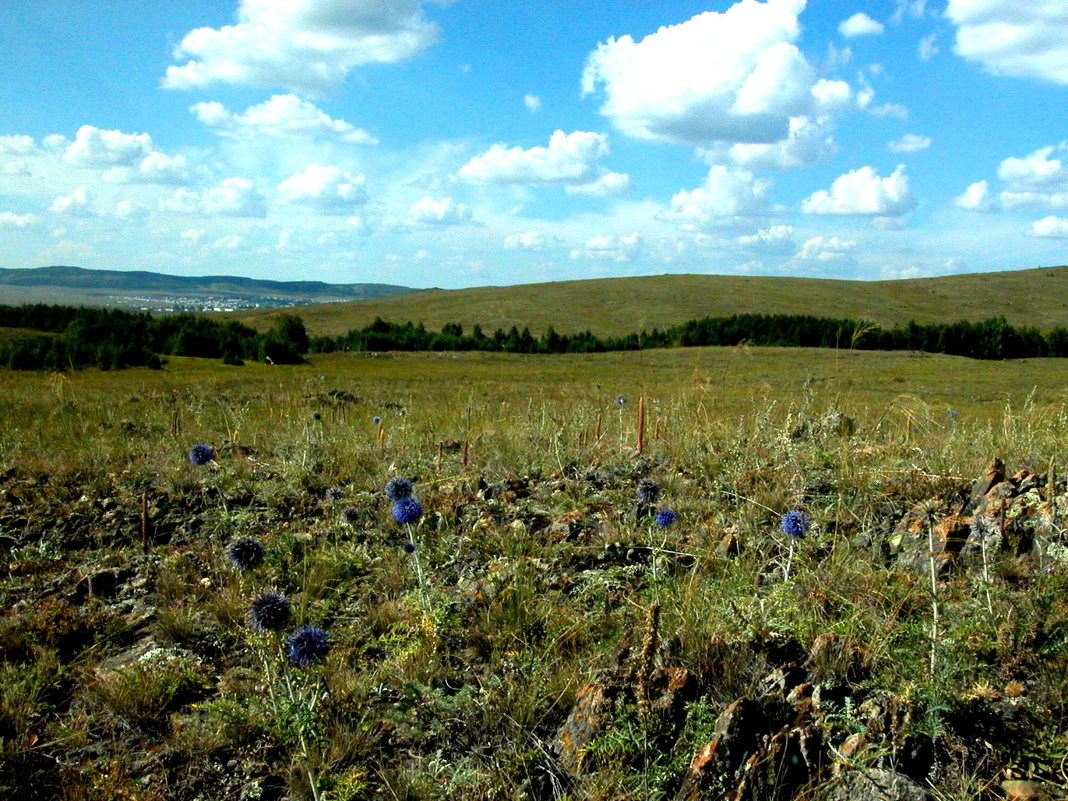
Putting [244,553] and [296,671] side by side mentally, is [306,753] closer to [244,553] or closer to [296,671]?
[296,671]

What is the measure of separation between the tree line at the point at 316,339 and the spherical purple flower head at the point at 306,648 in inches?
462

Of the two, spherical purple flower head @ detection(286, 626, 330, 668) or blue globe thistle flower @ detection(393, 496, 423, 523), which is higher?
blue globe thistle flower @ detection(393, 496, 423, 523)

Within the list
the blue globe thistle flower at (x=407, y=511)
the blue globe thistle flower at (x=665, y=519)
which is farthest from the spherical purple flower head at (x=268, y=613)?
the blue globe thistle flower at (x=665, y=519)

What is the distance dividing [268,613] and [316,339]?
49669mm

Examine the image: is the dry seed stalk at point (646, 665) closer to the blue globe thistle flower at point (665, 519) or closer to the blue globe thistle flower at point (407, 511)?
the blue globe thistle flower at point (665, 519)

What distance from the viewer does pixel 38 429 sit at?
7836mm

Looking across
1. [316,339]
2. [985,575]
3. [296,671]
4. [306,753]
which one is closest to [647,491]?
[985,575]

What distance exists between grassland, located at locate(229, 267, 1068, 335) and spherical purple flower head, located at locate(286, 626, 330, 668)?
75.9 m

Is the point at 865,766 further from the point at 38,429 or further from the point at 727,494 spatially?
the point at 38,429

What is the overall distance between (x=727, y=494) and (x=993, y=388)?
24693 millimetres

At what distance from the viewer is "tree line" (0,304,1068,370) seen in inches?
952

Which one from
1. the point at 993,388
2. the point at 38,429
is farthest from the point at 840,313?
the point at 38,429

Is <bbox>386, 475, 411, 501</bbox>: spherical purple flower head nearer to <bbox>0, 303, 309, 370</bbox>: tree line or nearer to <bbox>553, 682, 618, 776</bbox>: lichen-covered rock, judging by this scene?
<bbox>553, 682, 618, 776</bbox>: lichen-covered rock

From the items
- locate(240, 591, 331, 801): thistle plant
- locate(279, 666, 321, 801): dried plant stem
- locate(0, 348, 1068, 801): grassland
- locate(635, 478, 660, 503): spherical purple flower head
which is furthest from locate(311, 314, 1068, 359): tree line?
locate(279, 666, 321, 801): dried plant stem
